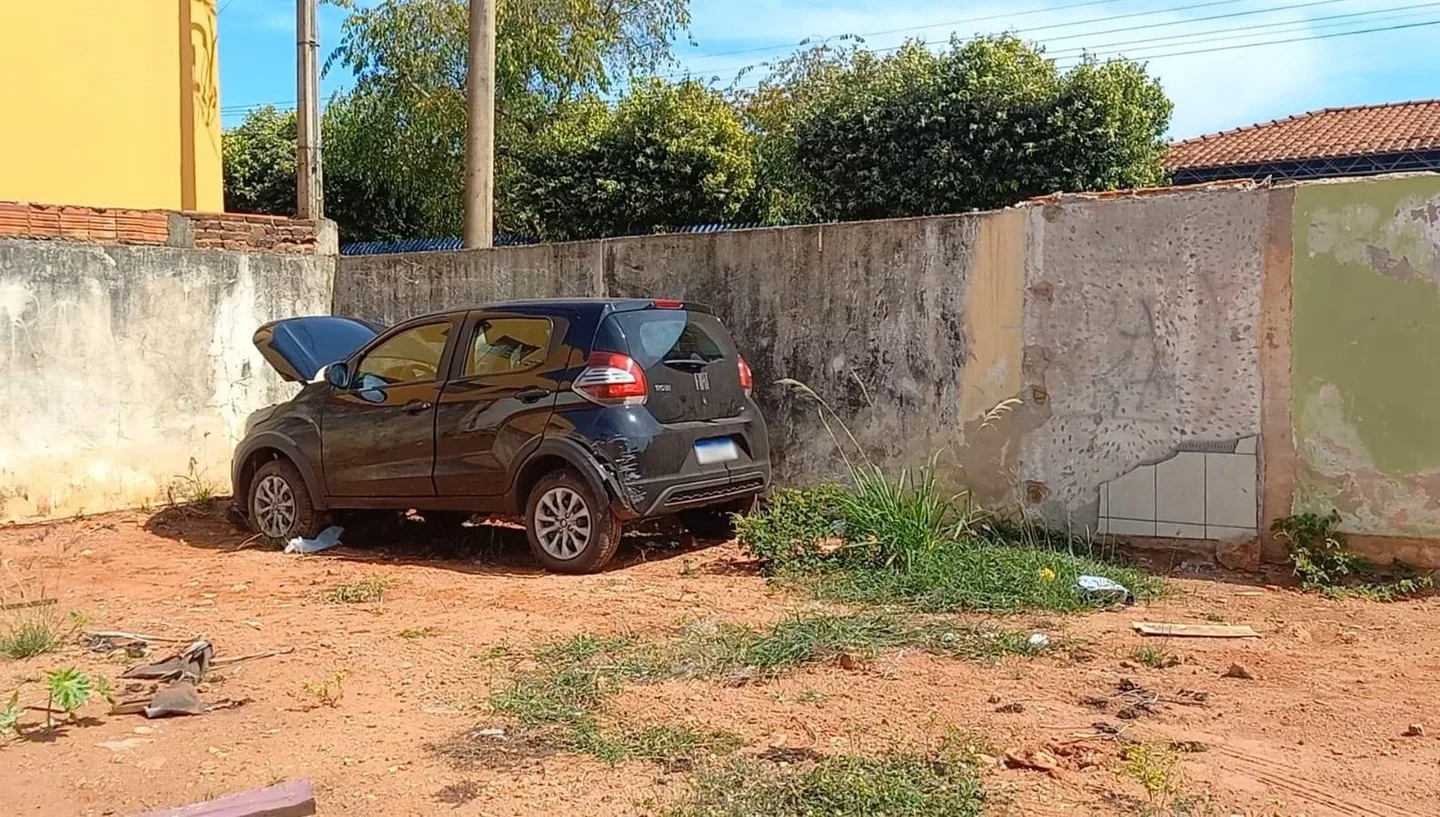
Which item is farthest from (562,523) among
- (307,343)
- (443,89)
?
(443,89)

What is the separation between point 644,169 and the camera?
16.6 m

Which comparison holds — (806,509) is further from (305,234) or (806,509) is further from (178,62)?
(178,62)

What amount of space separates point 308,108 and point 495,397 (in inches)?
233

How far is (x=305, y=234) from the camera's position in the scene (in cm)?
1091

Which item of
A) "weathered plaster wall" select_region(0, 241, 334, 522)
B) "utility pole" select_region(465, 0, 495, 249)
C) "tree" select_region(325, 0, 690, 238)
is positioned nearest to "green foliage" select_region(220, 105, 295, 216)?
"tree" select_region(325, 0, 690, 238)

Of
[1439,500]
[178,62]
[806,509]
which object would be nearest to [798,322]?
[806,509]

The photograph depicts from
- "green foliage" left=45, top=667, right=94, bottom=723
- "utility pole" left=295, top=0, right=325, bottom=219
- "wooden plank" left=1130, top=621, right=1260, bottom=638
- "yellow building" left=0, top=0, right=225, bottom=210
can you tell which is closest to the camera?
"green foliage" left=45, top=667, right=94, bottom=723

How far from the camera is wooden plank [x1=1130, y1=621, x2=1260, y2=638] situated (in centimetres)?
565

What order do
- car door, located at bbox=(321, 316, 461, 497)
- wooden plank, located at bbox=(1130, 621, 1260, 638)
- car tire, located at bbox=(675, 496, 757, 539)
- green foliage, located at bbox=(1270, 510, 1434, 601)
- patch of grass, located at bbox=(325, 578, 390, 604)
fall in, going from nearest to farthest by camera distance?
wooden plank, located at bbox=(1130, 621, 1260, 638), green foliage, located at bbox=(1270, 510, 1434, 601), patch of grass, located at bbox=(325, 578, 390, 604), car door, located at bbox=(321, 316, 461, 497), car tire, located at bbox=(675, 496, 757, 539)

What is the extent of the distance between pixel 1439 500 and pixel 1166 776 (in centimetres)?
375

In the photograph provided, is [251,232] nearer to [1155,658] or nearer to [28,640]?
[28,640]

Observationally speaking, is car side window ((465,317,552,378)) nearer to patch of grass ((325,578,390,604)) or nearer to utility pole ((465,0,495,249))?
patch of grass ((325,578,390,604))

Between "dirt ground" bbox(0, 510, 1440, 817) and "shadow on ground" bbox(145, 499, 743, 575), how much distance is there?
1.60 ft

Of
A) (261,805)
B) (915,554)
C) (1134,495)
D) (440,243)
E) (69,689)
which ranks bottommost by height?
(261,805)
